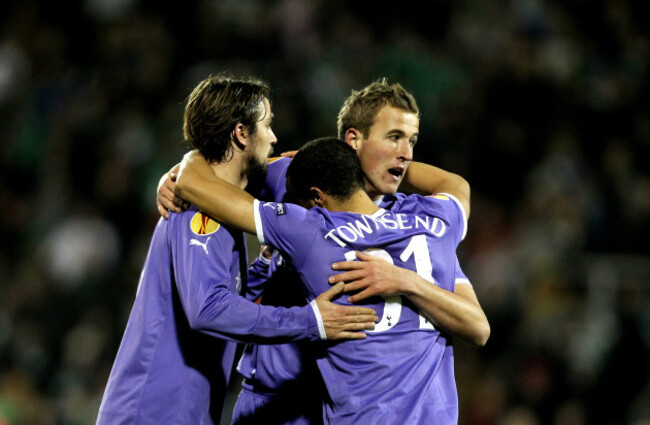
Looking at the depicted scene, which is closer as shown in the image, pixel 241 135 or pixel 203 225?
pixel 203 225

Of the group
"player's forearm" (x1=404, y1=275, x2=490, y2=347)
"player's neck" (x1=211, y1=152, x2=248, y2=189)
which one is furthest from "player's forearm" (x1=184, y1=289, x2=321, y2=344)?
"player's neck" (x1=211, y1=152, x2=248, y2=189)

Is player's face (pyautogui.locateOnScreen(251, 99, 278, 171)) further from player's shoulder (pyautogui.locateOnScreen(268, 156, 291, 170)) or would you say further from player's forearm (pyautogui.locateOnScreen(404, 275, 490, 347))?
player's forearm (pyautogui.locateOnScreen(404, 275, 490, 347))

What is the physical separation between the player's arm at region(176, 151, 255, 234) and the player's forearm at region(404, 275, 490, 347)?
0.68 m

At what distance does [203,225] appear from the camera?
129 inches

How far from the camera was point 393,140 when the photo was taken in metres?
3.84

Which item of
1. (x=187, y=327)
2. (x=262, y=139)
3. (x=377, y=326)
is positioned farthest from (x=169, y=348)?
(x=262, y=139)

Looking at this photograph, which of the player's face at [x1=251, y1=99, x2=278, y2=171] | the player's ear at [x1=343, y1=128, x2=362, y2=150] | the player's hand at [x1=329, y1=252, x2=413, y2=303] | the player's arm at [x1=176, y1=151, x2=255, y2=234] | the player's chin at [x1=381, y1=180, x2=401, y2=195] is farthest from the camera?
the player's ear at [x1=343, y1=128, x2=362, y2=150]

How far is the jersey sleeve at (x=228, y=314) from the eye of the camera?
307cm

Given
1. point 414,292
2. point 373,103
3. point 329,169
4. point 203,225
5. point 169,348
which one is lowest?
point 169,348

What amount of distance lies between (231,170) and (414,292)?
3.10 ft

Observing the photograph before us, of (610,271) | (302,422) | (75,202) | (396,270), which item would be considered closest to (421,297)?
(396,270)

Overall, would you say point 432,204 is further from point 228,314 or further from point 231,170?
point 228,314

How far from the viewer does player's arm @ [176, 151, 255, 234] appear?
10.4 feet

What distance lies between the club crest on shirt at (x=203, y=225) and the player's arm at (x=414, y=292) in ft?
1.70
